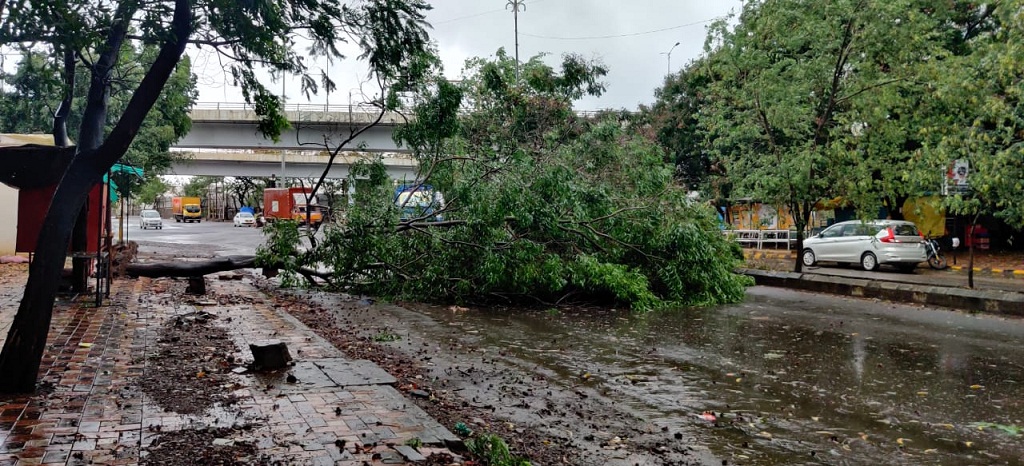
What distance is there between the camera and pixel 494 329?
11.1m

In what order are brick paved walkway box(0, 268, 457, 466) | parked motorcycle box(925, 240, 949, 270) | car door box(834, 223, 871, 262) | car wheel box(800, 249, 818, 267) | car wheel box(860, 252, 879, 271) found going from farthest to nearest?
car wheel box(800, 249, 818, 267) < car door box(834, 223, 871, 262) < parked motorcycle box(925, 240, 949, 270) < car wheel box(860, 252, 879, 271) < brick paved walkway box(0, 268, 457, 466)

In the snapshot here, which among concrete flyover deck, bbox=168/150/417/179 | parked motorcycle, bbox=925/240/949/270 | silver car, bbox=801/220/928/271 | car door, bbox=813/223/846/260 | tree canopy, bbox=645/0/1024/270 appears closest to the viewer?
tree canopy, bbox=645/0/1024/270

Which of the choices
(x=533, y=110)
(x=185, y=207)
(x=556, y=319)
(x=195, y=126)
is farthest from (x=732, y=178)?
(x=185, y=207)

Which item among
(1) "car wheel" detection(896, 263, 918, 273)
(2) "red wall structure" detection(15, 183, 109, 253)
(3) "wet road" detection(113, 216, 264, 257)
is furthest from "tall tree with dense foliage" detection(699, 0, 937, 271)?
(2) "red wall structure" detection(15, 183, 109, 253)

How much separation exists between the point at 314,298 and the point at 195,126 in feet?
83.6

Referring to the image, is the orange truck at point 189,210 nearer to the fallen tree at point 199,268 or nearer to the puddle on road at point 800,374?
the fallen tree at point 199,268

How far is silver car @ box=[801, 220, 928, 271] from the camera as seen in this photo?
21.1 meters

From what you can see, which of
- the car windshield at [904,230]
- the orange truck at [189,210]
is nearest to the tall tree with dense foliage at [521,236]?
the car windshield at [904,230]

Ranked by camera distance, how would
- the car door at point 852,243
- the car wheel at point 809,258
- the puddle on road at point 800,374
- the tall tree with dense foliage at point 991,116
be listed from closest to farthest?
the puddle on road at point 800,374 → the tall tree with dense foliage at point 991,116 → the car door at point 852,243 → the car wheel at point 809,258

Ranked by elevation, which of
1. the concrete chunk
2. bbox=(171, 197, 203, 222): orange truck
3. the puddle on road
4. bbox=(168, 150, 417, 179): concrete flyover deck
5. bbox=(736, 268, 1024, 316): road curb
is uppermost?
bbox=(168, 150, 417, 179): concrete flyover deck

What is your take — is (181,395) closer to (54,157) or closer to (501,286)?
(54,157)

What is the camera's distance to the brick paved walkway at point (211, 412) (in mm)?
4613

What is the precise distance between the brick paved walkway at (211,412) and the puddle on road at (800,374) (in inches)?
88.1

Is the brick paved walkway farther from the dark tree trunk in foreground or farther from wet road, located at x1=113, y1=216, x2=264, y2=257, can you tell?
wet road, located at x1=113, y1=216, x2=264, y2=257
